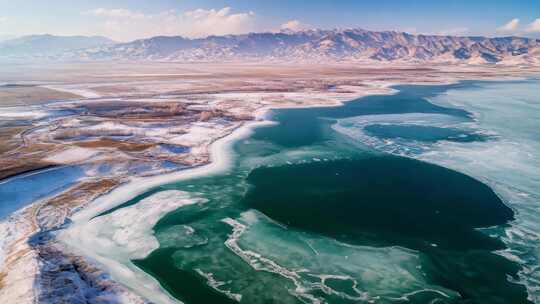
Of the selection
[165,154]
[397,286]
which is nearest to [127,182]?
Result: [165,154]

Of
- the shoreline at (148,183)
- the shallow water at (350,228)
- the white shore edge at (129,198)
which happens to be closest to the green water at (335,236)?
the shallow water at (350,228)

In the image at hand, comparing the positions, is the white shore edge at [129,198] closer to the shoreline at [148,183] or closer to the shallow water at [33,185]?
A: the shoreline at [148,183]

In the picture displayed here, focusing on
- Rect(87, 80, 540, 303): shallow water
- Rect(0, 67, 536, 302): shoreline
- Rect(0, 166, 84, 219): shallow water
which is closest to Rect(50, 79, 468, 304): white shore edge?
Rect(0, 67, 536, 302): shoreline

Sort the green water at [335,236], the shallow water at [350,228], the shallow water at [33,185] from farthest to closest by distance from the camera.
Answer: the shallow water at [33,185] < the shallow water at [350,228] < the green water at [335,236]

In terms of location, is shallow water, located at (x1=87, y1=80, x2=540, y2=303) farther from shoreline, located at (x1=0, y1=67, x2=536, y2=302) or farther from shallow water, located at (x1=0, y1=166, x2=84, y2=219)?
Result: shallow water, located at (x1=0, y1=166, x2=84, y2=219)

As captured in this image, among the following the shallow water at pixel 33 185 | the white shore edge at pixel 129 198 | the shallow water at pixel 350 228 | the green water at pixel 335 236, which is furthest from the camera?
the shallow water at pixel 33 185

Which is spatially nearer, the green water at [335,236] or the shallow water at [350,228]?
the green water at [335,236]

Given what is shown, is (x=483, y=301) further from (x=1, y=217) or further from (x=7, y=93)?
(x=7, y=93)
